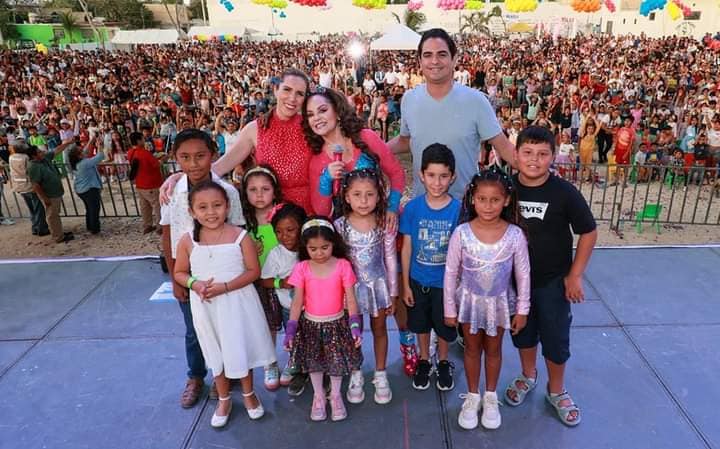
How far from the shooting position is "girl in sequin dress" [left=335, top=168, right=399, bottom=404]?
2.51 meters

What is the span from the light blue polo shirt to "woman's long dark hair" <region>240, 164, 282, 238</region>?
2.79 feet

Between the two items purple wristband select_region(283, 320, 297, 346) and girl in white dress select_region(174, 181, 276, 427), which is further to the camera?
purple wristband select_region(283, 320, 297, 346)

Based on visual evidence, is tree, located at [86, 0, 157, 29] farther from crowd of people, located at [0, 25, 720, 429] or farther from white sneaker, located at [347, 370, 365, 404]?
white sneaker, located at [347, 370, 365, 404]

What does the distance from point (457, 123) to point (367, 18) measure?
4850 cm

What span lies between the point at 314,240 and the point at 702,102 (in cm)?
1218

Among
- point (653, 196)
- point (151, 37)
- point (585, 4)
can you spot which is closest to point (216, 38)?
point (151, 37)

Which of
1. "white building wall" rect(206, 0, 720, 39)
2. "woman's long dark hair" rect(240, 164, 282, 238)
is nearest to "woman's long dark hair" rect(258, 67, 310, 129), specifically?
"woman's long dark hair" rect(240, 164, 282, 238)

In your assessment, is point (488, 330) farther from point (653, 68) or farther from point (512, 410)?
point (653, 68)

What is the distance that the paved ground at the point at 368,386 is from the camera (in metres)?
2.64

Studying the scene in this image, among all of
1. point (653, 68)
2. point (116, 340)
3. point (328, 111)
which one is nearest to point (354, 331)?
point (328, 111)

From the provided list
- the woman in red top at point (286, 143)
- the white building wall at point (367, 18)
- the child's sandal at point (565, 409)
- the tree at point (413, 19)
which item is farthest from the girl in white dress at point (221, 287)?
the tree at point (413, 19)

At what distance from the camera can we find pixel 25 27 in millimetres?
45625

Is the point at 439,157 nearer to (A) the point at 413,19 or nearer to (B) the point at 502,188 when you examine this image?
(B) the point at 502,188

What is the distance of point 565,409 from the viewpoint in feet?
8.84
